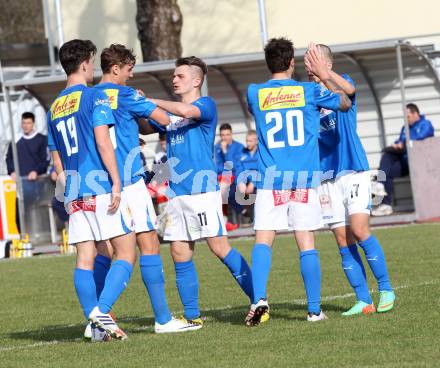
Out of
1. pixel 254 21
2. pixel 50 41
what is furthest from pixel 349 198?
pixel 254 21

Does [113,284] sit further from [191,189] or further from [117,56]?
[117,56]

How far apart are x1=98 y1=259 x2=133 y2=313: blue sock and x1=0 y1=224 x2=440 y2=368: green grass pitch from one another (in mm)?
280

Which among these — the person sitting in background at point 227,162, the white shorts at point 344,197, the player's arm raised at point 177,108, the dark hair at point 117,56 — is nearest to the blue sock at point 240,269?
the white shorts at point 344,197

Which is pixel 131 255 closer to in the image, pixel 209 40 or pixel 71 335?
pixel 71 335

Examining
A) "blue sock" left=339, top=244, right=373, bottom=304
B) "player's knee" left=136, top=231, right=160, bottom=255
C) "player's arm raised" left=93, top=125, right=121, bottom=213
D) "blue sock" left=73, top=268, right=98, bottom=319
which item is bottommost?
"blue sock" left=339, top=244, right=373, bottom=304

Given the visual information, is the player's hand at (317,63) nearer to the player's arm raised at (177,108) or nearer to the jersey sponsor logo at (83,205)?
the player's arm raised at (177,108)

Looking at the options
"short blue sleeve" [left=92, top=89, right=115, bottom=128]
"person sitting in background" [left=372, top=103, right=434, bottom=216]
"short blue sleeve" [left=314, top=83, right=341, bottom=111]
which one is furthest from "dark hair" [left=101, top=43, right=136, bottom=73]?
"person sitting in background" [left=372, top=103, right=434, bottom=216]

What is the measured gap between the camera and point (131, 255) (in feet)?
26.8

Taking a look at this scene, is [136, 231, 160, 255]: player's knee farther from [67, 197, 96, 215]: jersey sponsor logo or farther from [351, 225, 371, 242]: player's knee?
[351, 225, 371, 242]: player's knee

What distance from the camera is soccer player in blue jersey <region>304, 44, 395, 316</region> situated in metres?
8.77

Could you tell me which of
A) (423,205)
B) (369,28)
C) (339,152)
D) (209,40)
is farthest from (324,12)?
(339,152)

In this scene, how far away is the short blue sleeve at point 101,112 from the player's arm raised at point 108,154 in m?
0.03

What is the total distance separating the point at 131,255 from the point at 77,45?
1.50 meters

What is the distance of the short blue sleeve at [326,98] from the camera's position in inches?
328
